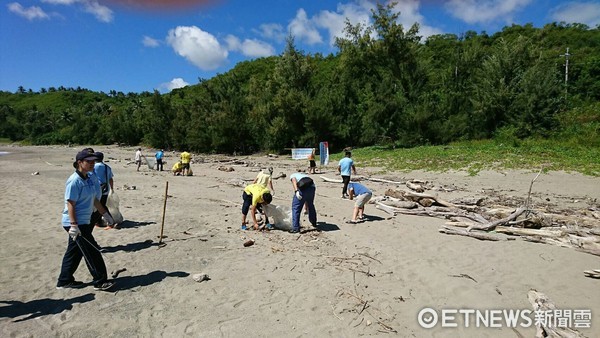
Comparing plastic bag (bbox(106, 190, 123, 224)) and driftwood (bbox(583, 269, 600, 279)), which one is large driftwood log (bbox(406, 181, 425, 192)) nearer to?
driftwood (bbox(583, 269, 600, 279))

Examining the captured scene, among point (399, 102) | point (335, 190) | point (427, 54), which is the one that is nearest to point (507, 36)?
point (427, 54)

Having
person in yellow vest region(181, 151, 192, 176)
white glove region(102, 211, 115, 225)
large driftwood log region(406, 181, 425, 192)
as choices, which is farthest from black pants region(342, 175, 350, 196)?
person in yellow vest region(181, 151, 192, 176)

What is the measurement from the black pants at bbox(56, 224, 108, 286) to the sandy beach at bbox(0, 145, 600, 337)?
0.23 m

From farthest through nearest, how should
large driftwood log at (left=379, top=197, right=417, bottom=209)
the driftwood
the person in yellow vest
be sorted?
the person in yellow vest < large driftwood log at (left=379, top=197, right=417, bottom=209) < the driftwood

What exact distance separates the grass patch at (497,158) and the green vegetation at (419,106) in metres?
0.08

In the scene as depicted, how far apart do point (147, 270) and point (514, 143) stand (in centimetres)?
2546

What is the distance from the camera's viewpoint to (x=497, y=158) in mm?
20578

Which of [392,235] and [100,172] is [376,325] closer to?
[392,235]

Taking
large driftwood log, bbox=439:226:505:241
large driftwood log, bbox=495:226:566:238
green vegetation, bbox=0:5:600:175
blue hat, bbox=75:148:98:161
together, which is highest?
green vegetation, bbox=0:5:600:175

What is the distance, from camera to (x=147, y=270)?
6676mm

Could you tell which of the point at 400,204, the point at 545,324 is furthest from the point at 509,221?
the point at 545,324

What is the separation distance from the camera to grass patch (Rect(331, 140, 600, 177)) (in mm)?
18055

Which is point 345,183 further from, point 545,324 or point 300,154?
point 300,154

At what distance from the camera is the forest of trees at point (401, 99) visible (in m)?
29.7
